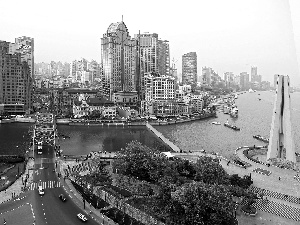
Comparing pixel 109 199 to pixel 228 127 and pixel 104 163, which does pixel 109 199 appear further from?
pixel 228 127

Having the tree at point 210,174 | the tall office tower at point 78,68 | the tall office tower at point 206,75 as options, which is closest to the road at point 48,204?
the tree at point 210,174

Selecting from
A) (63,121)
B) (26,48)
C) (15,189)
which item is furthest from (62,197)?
(26,48)

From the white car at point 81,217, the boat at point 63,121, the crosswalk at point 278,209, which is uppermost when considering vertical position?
the boat at point 63,121

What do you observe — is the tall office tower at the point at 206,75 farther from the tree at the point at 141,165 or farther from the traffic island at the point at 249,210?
the traffic island at the point at 249,210

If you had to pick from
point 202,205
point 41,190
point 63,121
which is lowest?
point 41,190

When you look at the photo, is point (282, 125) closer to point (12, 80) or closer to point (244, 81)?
point (12, 80)

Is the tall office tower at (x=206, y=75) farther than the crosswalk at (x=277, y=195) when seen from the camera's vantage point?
Yes
